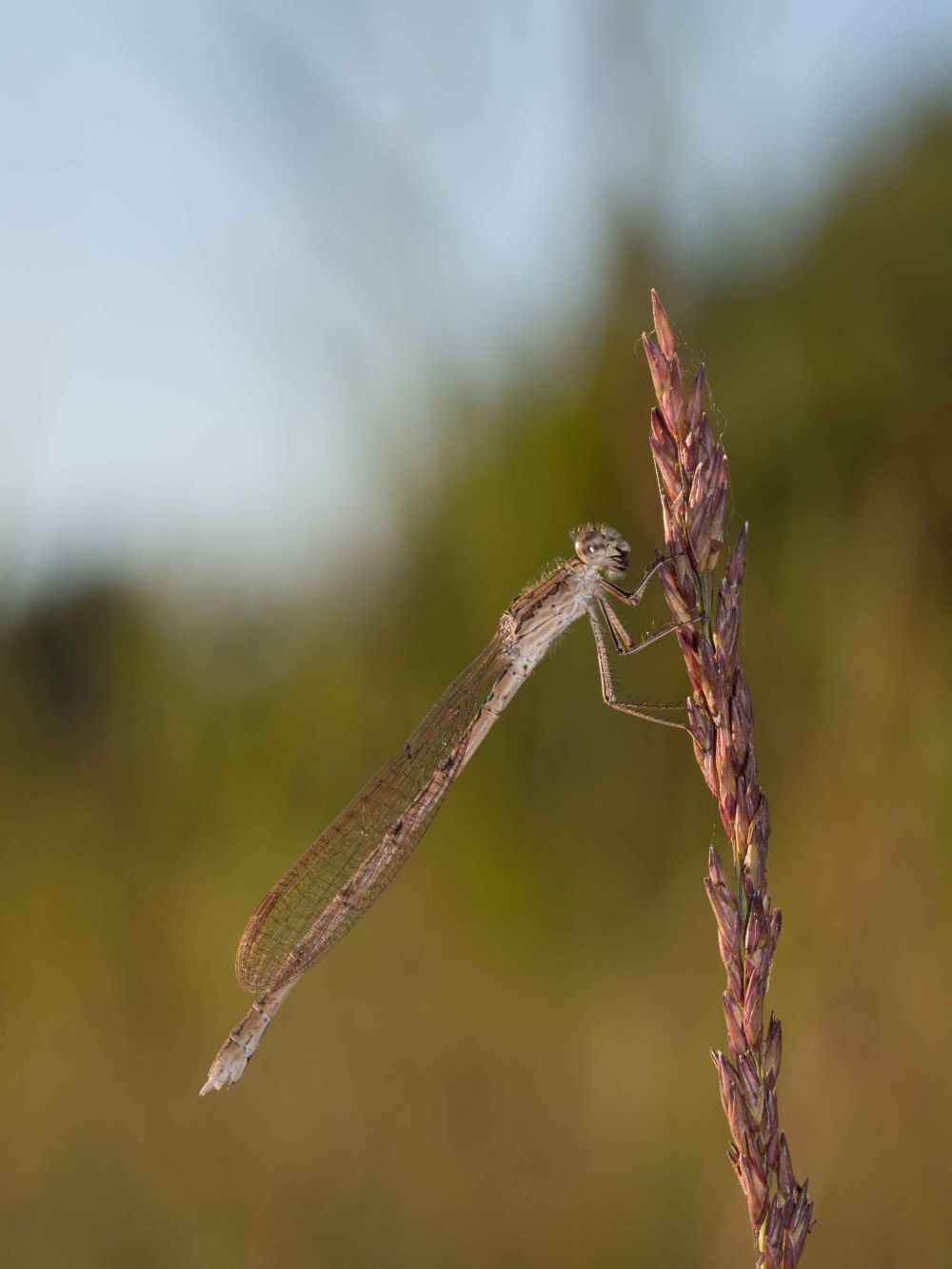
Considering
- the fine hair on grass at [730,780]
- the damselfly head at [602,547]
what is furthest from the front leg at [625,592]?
the fine hair on grass at [730,780]

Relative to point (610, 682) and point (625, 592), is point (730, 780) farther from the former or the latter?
point (625, 592)

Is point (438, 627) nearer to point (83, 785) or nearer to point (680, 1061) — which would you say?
point (680, 1061)

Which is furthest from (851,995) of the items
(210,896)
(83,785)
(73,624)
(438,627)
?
(73,624)

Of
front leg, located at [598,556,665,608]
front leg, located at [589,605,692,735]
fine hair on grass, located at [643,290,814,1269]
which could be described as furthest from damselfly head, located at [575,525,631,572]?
fine hair on grass, located at [643,290,814,1269]

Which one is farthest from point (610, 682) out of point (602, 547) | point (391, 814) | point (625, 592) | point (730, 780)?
point (730, 780)

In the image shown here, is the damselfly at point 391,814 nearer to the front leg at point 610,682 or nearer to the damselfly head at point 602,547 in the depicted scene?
the front leg at point 610,682

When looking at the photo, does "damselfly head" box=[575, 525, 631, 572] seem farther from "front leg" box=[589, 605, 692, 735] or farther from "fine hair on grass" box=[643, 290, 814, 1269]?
"fine hair on grass" box=[643, 290, 814, 1269]
